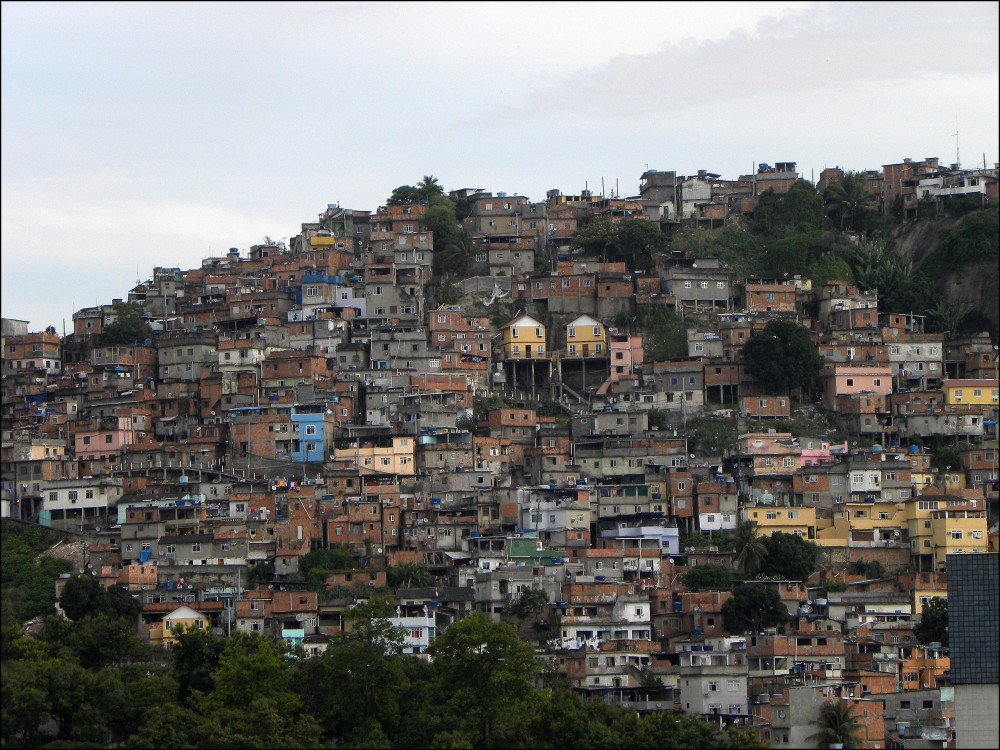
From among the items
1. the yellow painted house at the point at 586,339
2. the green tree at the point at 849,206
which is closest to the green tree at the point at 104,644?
the yellow painted house at the point at 586,339

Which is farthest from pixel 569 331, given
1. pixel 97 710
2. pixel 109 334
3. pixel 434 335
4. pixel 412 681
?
pixel 97 710

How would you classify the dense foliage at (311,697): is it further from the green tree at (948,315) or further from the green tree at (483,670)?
the green tree at (948,315)

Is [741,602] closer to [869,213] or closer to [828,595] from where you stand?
[828,595]

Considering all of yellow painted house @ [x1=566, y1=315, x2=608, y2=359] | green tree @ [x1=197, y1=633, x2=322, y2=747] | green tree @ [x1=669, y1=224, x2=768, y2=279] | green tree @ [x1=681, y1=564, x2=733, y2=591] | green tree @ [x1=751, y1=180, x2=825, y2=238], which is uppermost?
green tree @ [x1=751, y1=180, x2=825, y2=238]

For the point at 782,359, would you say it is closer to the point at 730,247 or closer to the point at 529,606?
the point at 730,247

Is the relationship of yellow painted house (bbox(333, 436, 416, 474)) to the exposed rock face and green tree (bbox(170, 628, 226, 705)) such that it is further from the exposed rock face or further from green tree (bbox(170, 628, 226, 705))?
the exposed rock face

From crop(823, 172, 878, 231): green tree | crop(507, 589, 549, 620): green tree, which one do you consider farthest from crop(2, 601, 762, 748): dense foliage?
crop(823, 172, 878, 231): green tree

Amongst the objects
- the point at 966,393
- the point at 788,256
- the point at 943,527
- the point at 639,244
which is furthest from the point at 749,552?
the point at 639,244
